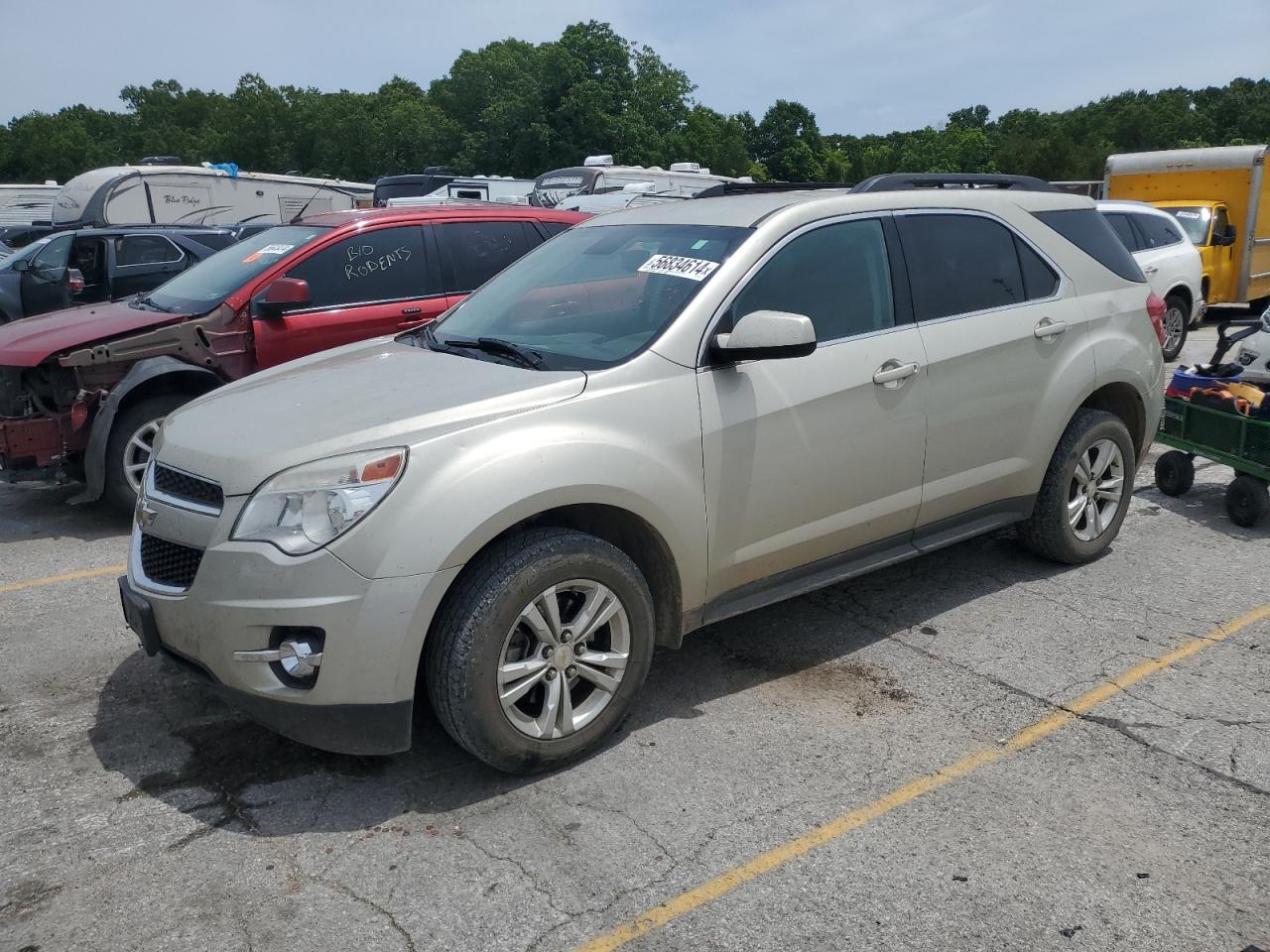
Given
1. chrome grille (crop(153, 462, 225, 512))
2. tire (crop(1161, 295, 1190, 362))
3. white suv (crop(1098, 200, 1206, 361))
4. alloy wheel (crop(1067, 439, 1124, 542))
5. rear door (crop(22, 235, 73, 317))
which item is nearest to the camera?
chrome grille (crop(153, 462, 225, 512))

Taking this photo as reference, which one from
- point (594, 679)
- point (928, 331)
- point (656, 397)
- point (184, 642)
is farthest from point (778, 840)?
point (928, 331)

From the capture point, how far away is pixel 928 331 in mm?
4395

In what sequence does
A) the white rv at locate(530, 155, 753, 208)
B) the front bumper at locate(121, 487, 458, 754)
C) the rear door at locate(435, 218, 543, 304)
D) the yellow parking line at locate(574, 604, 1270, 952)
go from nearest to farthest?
the yellow parking line at locate(574, 604, 1270, 952) → the front bumper at locate(121, 487, 458, 754) → the rear door at locate(435, 218, 543, 304) → the white rv at locate(530, 155, 753, 208)

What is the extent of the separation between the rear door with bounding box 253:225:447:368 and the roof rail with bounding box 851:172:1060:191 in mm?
3444

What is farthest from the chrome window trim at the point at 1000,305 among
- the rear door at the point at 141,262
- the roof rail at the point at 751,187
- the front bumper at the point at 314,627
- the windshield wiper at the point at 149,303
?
the rear door at the point at 141,262

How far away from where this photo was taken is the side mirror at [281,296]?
249 inches

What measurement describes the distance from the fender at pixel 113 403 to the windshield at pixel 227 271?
1.54 feet

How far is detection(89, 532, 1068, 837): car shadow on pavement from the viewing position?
3.36 meters

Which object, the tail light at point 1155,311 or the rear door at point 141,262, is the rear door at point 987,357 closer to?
the tail light at point 1155,311

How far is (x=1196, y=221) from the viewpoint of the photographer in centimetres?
1436

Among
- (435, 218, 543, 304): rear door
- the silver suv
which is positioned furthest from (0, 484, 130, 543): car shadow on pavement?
the silver suv

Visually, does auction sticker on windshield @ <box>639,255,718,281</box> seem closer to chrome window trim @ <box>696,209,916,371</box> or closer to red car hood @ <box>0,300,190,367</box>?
chrome window trim @ <box>696,209,916,371</box>

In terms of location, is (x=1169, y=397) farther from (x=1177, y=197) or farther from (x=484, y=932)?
(x=1177, y=197)

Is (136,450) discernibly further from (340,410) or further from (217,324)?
(340,410)
